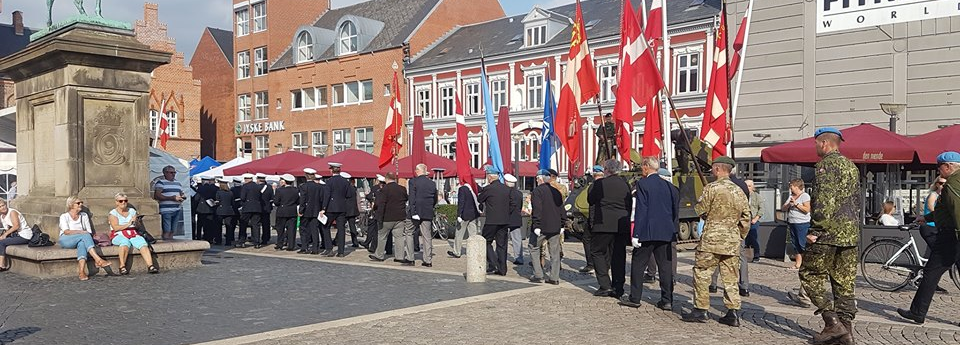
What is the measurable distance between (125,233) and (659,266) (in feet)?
24.3

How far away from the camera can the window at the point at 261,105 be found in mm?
52000

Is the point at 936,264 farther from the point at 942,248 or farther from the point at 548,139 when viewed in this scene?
the point at 548,139

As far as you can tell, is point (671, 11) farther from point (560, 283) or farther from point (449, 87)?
point (560, 283)

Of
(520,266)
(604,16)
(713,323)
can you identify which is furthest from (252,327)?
(604,16)

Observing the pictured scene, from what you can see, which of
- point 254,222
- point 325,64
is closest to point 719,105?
point 254,222

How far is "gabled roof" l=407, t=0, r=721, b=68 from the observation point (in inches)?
1313

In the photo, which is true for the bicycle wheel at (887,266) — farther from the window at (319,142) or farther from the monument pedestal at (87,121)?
the window at (319,142)

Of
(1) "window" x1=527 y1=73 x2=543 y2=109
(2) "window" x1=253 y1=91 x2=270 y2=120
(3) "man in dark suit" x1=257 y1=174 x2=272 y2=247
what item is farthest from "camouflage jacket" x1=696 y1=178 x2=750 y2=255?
(2) "window" x1=253 y1=91 x2=270 y2=120

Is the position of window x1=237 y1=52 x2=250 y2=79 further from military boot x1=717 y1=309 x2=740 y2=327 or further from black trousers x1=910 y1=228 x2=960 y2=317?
black trousers x1=910 y1=228 x2=960 y2=317

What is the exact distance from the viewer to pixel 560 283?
38.0ft

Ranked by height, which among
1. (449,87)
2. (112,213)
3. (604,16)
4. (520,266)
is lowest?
(520,266)

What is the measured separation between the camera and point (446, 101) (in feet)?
140

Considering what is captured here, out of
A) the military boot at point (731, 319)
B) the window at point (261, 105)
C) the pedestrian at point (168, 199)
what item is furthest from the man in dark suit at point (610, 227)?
the window at point (261, 105)

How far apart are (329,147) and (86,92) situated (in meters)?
36.3
